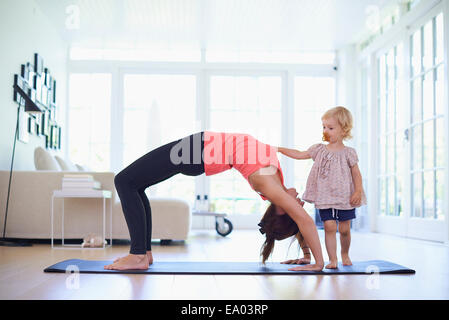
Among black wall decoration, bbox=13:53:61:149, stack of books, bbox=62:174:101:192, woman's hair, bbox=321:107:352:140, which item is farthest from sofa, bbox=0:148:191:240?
woman's hair, bbox=321:107:352:140

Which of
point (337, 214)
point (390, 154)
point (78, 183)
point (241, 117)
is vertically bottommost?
point (337, 214)

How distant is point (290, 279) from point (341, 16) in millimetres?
4828

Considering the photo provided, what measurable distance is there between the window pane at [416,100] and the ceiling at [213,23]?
3.54ft

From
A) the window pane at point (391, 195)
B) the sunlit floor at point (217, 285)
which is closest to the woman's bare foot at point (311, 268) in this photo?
the sunlit floor at point (217, 285)

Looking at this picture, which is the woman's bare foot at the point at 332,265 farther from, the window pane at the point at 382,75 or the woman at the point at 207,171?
the window pane at the point at 382,75

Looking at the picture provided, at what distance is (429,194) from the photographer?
5.01 meters

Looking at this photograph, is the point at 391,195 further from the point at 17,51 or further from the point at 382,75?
the point at 17,51

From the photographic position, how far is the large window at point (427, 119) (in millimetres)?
4812

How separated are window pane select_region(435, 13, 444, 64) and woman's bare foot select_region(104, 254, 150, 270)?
3697 mm

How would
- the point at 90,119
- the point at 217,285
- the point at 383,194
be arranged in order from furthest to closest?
1. the point at 90,119
2. the point at 383,194
3. the point at 217,285

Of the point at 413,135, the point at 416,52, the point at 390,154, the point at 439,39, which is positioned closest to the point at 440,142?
the point at 413,135

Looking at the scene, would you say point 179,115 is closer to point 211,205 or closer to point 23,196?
point 211,205

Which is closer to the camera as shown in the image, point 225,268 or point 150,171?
point 150,171

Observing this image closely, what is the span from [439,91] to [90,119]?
15.7ft
